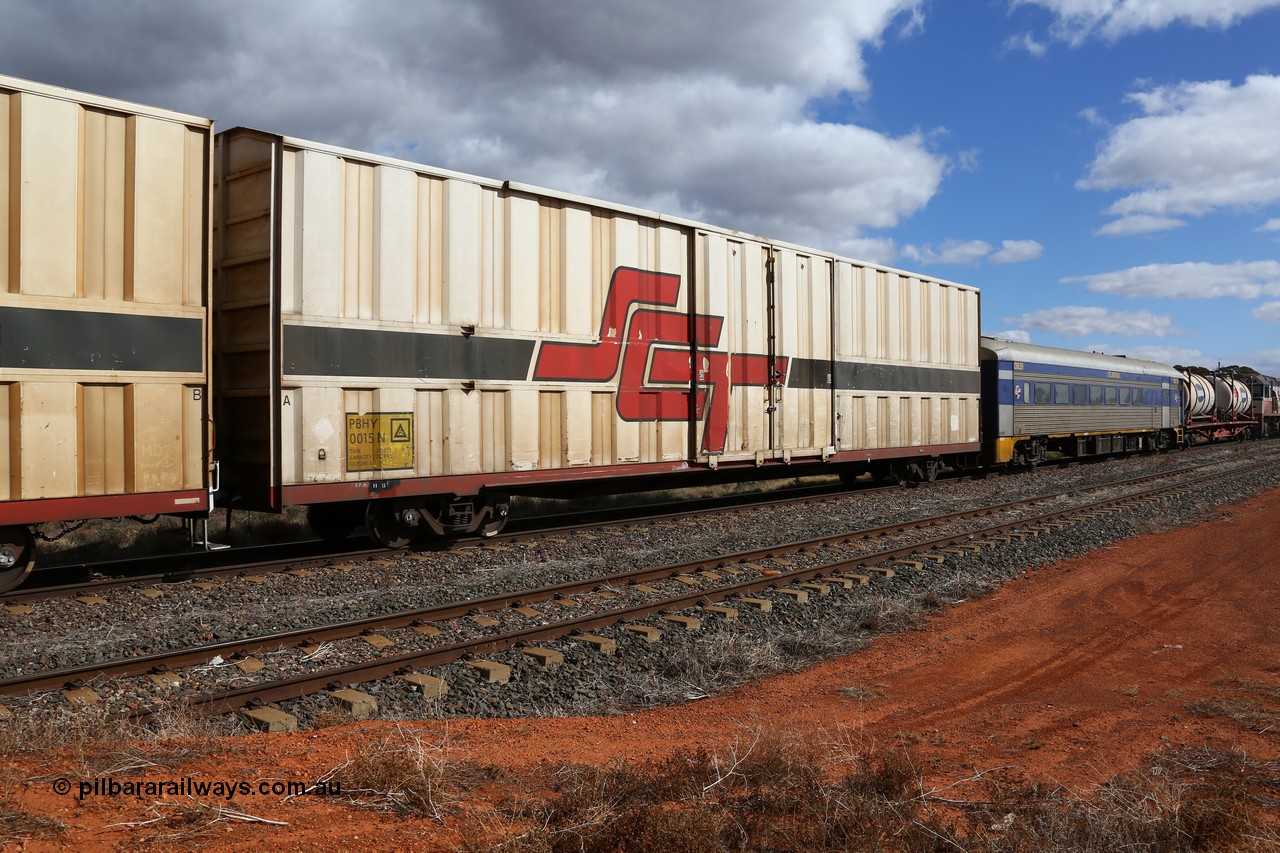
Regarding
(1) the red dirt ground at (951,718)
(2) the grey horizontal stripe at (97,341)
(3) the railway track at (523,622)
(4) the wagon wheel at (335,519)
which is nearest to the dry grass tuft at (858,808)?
(1) the red dirt ground at (951,718)

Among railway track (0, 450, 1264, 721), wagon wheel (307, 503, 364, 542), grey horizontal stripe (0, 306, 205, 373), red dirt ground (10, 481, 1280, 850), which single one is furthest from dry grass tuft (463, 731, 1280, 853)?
wagon wheel (307, 503, 364, 542)

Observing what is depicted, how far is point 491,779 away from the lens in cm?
417

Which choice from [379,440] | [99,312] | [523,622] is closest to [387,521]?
[379,440]

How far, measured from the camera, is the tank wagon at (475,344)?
8789 millimetres

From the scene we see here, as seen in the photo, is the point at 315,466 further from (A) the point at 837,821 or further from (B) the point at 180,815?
(A) the point at 837,821

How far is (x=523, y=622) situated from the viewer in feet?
23.8

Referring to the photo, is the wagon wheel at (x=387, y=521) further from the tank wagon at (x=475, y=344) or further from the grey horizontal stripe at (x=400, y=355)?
the grey horizontal stripe at (x=400, y=355)

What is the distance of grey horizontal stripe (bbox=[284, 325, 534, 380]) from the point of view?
344 inches

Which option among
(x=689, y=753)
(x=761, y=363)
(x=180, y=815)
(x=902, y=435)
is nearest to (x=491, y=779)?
(x=689, y=753)

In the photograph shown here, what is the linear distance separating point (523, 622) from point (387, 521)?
3.54 meters

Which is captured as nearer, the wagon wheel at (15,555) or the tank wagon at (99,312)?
the tank wagon at (99,312)

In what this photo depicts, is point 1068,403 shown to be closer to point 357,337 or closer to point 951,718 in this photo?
point 357,337

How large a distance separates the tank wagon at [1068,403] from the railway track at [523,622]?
10.6 m

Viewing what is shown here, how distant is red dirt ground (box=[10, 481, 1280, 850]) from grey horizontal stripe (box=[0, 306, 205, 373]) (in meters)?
4.33
